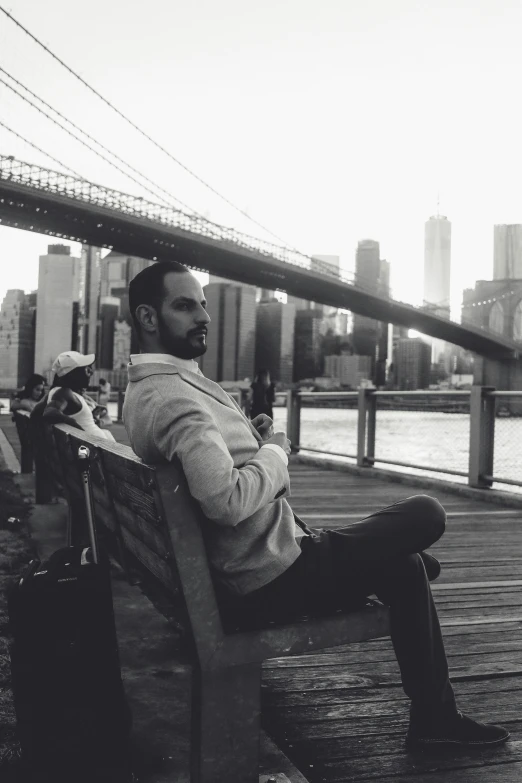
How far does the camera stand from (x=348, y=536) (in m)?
1.46

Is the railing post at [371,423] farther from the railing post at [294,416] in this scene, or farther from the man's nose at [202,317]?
the man's nose at [202,317]

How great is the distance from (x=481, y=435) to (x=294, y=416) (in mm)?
3363

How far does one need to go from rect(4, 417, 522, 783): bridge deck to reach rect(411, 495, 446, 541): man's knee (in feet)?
1.41

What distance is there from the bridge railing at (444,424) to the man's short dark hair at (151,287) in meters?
3.91

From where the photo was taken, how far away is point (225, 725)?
1.29 meters

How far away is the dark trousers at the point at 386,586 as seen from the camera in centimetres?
140

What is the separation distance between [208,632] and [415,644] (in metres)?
0.44

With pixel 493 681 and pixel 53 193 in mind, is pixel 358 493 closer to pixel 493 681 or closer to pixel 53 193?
pixel 493 681

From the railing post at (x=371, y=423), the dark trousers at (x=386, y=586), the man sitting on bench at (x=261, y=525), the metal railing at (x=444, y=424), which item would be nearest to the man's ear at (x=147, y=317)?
the man sitting on bench at (x=261, y=525)

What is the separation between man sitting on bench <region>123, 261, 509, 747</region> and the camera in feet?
4.22

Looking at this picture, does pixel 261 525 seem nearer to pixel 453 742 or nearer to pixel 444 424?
pixel 453 742

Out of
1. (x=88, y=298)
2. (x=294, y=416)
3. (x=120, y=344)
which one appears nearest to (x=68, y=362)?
(x=294, y=416)

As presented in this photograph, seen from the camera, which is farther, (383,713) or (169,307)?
(383,713)

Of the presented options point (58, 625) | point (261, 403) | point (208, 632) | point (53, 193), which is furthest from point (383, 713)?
point (53, 193)
